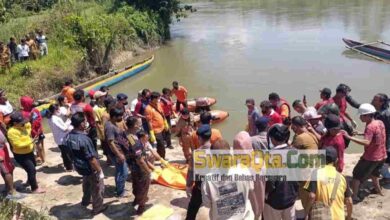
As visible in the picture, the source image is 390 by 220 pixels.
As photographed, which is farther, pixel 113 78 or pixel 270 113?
pixel 113 78

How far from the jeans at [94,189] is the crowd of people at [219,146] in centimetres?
2

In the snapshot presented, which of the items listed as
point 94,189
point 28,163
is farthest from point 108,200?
point 28,163

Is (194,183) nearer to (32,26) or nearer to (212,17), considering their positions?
(32,26)

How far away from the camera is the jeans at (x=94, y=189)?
6.52 m

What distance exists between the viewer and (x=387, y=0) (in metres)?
46.2

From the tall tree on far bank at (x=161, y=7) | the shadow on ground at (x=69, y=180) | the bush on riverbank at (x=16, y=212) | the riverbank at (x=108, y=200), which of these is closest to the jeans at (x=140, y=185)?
the riverbank at (x=108, y=200)

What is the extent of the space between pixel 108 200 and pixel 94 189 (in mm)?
713

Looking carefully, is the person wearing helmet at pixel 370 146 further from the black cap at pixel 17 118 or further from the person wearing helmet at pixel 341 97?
the black cap at pixel 17 118

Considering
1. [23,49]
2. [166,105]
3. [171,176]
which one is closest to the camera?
[171,176]

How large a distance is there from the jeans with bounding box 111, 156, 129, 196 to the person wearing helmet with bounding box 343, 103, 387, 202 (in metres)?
3.44

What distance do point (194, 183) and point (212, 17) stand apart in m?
→ 36.4

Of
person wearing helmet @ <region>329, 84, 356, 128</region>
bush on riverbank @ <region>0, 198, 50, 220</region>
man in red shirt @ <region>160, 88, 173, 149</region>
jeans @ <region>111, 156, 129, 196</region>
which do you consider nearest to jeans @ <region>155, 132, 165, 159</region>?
man in red shirt @ <region>160, 88, 173, 149</region>

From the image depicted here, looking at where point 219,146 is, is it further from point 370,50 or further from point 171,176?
point 370,50

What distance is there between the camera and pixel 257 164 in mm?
4824
